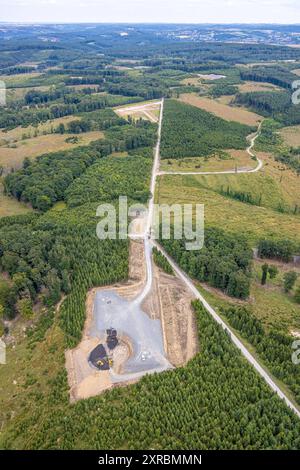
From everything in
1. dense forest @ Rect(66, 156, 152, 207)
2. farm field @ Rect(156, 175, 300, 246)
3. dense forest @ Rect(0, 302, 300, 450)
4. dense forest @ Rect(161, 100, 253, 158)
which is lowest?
dense forest @ Rect(0, 302, 300, 450)

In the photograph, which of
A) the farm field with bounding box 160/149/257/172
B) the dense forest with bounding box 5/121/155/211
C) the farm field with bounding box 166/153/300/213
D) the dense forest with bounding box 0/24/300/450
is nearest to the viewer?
the dense forest with bounding box 0/24/300/450

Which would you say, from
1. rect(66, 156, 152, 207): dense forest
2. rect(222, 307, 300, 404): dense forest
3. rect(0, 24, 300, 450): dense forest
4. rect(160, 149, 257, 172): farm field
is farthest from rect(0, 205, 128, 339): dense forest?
rect(160, 149, 257, 172): farm field

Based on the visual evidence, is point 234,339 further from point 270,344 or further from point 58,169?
point 58,169

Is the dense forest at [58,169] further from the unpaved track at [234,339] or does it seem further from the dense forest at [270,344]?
the dense forest at [270,344]

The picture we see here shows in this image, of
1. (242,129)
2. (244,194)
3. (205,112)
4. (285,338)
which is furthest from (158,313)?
(205,112)

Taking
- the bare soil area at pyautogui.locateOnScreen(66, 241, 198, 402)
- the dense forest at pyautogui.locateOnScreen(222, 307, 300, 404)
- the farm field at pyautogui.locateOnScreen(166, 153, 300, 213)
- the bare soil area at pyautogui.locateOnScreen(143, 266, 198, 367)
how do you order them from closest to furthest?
the dense forest at pyautogui.locateOnScreen(222, 307, 300, 404) < the bare soil area at pyautogui.locateOnScreen(66, 241, 198, 402) < the bare soil area at pyautogui.locateOnScreen(143, 266, 198, 367) < the farm field at pyautogui.locateOnScreen(166, 153, 300, 213)

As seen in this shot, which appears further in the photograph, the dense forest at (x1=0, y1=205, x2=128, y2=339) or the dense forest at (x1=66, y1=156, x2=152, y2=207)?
the dense forest at (x1=66, y1=156, x2=152, y2=207)

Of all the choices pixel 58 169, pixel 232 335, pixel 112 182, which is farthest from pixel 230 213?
pixel 58 169

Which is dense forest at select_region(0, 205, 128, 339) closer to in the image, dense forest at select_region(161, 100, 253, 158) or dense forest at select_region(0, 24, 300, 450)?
dense forest at select_region(0, 24, 300, 450)

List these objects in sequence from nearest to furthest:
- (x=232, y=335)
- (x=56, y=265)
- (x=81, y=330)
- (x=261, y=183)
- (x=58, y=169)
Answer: (x=232, y=335), (x=81, y=330), (x=56, y=265), (x=58, y=169), (x=261, y=183)
